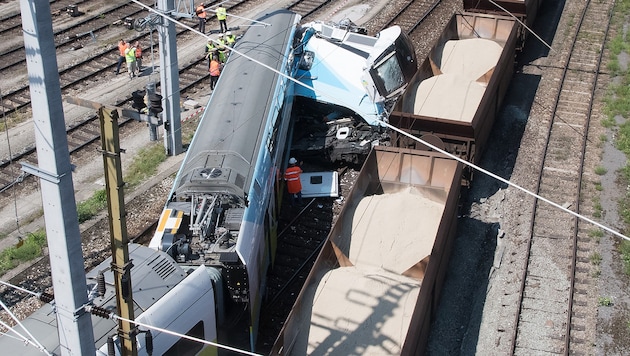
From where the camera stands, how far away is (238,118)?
50.0ft

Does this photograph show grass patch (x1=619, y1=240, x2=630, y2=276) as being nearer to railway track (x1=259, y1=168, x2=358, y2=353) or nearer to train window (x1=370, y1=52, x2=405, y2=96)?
railway track (x1=259, y1=168, x2=358, y2=353)

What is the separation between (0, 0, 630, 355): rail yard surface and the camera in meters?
14.1

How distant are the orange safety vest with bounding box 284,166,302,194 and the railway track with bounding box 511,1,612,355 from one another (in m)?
5.31

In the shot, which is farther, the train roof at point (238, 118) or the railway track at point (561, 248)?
the railway track at point (561, 248)

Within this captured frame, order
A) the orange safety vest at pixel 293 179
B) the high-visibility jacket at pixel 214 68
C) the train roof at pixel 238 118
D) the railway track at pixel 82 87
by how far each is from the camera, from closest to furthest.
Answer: the train roof at pixel 238 118, the orange safety vest at pixel 293 179, the railway track at pixel 82 87, the high-visibility jacket at pixel 214 68

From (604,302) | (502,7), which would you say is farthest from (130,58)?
(604,302)

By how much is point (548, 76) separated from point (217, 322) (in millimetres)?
16037

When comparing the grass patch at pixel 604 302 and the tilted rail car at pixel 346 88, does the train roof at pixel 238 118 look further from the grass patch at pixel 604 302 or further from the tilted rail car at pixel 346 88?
the grass patch at pixel 604 302

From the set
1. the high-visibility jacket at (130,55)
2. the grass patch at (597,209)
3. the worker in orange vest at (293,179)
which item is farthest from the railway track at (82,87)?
the grass patch at (597,209)

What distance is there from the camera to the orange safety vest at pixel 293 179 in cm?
1738

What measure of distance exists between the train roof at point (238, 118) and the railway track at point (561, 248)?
596cm

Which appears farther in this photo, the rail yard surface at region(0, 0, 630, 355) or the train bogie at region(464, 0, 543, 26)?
the train bogie at region(464, 0, 543, 26)

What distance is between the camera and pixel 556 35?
2730 centimetres

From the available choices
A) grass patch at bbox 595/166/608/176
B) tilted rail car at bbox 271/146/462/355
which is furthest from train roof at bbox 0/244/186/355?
grass patch at bbox 595/166/608/176
